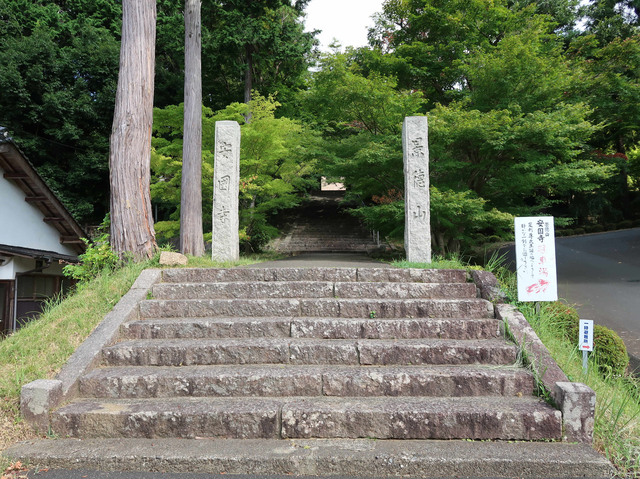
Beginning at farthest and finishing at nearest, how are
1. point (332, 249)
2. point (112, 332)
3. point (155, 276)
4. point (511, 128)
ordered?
point (332, 249) < point (511, 128) < point (155, 276) < point (112, 332)

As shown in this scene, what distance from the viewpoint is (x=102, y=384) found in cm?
321

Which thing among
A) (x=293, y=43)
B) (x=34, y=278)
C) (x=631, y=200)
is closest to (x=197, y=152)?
(x=34, y=278)

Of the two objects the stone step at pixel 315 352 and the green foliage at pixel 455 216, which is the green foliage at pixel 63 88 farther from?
the stone step at pixel 315 352

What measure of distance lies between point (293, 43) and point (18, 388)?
47.2ft

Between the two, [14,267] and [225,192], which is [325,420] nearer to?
[225,192]

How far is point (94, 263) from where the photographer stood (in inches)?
227

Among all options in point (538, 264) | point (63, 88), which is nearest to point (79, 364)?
point (538, 264)

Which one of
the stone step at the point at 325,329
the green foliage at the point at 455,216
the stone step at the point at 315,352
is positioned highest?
the green foliage at the point at 455,216

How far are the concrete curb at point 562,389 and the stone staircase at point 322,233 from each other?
11478mm

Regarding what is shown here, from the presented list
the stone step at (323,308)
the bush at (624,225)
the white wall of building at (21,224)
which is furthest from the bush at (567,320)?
the bush at (624,225)

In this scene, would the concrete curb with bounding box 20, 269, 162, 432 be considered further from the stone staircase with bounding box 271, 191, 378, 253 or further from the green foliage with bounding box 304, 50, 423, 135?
the stone staircase with bounding box 271, 191, 378, 253

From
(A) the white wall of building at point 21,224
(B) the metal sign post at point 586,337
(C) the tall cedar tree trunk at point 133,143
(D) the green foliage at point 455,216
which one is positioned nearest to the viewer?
(B) the metal sign post at point 586,337

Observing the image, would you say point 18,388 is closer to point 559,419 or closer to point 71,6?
point 559,419

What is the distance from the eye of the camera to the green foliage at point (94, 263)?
558cm
